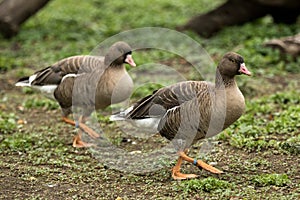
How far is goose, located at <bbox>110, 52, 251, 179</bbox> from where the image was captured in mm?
6016

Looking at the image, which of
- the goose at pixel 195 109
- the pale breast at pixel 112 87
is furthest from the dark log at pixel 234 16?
the goose at pixel 195 109

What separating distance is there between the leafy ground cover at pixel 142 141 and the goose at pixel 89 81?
1.79 ft

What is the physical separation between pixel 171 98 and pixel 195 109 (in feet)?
1.20

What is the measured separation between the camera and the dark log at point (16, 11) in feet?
39.6

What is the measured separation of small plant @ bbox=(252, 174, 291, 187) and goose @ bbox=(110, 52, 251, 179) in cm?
51

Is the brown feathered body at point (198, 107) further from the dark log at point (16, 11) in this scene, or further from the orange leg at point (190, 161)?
the dark log at point (16, 11)

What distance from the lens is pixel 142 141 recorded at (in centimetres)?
773

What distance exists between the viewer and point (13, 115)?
867 centimetres

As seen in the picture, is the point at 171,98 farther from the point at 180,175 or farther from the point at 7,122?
the point at 7,122

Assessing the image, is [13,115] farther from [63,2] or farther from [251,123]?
[63,2]

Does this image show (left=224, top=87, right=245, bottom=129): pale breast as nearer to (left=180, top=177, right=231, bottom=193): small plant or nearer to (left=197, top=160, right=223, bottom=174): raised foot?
(left=197, top=160, right=223, bottom=174): raised foot

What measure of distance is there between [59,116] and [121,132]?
1.19 meters

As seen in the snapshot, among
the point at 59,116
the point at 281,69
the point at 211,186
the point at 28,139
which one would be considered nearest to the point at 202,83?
the point at 211,186

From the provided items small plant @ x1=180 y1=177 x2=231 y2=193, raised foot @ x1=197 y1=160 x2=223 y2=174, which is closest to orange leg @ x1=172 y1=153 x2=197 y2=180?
raised foot @ x1=197 y1=160 x2=223 y2=174
